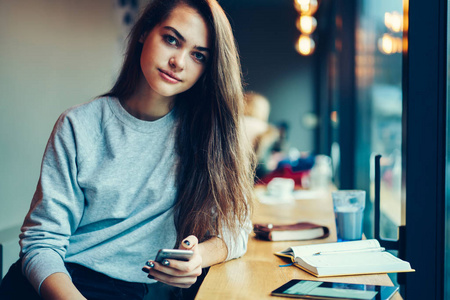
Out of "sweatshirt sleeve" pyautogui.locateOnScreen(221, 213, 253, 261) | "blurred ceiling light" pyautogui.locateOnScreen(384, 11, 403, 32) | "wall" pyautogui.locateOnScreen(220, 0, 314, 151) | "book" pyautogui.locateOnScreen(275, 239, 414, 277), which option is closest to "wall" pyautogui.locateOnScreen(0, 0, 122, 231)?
"sweatshirt sleeve" pyautogui.locateOnScreen(221, 213, 253, 261)

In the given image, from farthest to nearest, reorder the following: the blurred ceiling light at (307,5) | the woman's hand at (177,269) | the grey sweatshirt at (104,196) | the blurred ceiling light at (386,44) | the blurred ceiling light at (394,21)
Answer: the blurred ceiling light at (307,5) → the blurred ceiling light at (386,44) → the blurred ceiling light at (394,21) → the grey sweatshirt at (104,196) → the woman's hand at (177,269)

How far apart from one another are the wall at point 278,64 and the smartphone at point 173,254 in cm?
612

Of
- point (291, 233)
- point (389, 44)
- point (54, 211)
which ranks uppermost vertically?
point (389, 44)

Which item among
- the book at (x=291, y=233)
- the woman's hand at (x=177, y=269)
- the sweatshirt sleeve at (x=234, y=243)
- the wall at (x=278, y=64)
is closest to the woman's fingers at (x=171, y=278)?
the woman's hand at (x=177, y=269)

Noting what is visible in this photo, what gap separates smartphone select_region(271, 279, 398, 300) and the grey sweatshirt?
1.09 ft

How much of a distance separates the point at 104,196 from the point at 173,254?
1.24 ft

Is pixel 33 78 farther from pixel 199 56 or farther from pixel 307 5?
pixel 307 5

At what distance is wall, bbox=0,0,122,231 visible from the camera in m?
2.08

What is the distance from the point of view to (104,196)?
1.33 meters

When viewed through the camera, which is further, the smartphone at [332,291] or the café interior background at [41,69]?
the café interior background at [41,69]

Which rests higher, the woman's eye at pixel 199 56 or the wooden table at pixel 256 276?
the woman's eye at pixel 199 56

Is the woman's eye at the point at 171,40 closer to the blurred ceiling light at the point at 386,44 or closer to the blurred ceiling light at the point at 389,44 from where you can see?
the blurred ceiling light at the point at 389,44

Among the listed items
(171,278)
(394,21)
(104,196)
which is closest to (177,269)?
(171,278)

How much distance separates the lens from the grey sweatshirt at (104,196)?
125 centimetres
